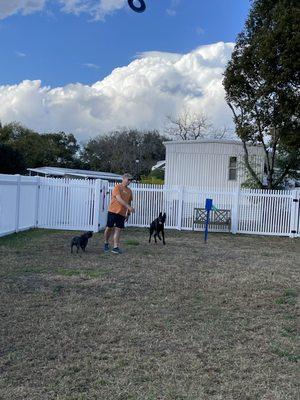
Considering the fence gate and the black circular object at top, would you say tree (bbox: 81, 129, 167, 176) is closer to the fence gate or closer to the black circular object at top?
the fence gate

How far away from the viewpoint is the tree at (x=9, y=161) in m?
34.8

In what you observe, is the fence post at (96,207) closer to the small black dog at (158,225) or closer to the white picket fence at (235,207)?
the white picket fence at (235,207)

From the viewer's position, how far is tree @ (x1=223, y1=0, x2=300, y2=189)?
17.7 m

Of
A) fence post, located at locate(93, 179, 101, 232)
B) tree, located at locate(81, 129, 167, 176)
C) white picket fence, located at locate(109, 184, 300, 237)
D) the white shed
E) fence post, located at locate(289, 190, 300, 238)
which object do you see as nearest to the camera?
fence post, located at locate(93, 179, 101, 232)

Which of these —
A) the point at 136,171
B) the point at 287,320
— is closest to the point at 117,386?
the point at 287,320

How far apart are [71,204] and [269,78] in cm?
842

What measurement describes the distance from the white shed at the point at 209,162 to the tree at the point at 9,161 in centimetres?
1482

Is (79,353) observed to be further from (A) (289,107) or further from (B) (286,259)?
(A) (289,107)

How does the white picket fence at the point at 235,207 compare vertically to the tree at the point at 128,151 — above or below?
below

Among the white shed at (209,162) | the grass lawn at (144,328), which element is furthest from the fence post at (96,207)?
the white shed at (209,162)

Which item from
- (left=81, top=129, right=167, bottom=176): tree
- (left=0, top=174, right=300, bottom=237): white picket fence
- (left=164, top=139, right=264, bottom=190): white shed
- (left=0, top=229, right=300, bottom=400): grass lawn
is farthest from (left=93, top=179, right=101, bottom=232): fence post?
(left=81, top=129, right=167, bottom=176): tree

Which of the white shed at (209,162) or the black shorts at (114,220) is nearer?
the black shorts at (114,220)

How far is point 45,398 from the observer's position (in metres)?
3.50

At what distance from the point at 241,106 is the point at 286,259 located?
1004cm
